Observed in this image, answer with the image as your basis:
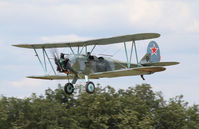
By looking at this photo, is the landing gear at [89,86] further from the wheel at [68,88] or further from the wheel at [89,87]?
the wheel at [68,88]

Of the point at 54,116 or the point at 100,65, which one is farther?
the point at 54,116

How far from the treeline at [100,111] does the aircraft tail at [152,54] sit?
67.5 ft

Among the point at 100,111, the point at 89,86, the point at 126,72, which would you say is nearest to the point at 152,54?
the point at 126,72

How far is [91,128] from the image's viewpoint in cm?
4669

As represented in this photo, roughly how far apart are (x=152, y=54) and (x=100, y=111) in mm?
24913

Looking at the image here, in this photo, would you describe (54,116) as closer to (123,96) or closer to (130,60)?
(123,96)

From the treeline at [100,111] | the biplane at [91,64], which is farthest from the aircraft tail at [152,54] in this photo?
the treeline at [100,111]

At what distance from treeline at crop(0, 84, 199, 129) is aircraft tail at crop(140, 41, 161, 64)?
20.6m

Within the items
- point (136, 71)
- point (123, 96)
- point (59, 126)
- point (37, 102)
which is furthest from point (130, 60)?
point (123, 96)

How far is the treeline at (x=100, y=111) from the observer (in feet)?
150

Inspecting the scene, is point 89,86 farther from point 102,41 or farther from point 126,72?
point 102,41

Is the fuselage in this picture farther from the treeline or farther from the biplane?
the treeline

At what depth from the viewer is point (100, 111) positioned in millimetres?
48812

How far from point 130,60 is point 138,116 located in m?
29.6
